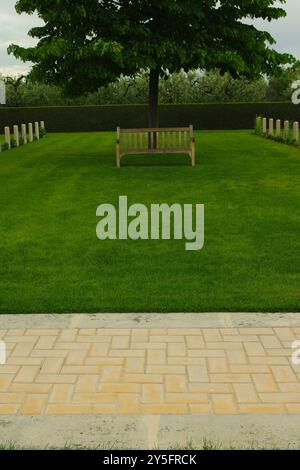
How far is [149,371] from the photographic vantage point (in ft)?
13.2

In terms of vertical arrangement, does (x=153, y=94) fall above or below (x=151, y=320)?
above

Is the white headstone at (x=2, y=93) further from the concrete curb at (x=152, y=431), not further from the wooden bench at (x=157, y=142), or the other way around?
the concrete curb at (x=152, y=431)

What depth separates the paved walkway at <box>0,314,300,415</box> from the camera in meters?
3.59

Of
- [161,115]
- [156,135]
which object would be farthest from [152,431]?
[161,115]

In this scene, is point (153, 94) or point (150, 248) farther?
point (153, 94)

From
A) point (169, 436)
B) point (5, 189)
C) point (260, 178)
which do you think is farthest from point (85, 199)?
point (169, 436)

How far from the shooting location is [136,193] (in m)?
11.4

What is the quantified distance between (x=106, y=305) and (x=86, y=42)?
13572 millimetres

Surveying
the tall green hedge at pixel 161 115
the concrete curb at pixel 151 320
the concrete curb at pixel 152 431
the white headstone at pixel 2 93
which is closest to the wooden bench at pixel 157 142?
the concrete curb at pixel 151 320

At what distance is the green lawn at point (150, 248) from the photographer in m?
5.48

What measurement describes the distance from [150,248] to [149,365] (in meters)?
3.36

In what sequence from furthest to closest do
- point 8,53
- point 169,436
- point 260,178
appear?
point 8,53
point 260,178
point 169,436

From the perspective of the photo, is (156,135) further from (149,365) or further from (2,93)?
(2,93)

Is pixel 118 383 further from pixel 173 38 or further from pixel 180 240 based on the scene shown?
pixel 173 38
